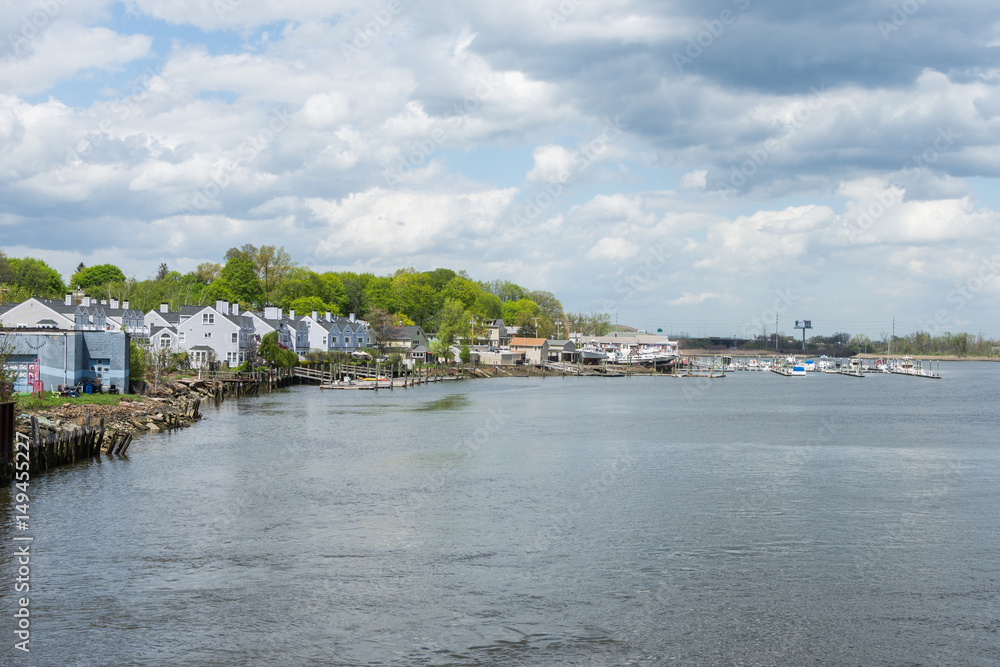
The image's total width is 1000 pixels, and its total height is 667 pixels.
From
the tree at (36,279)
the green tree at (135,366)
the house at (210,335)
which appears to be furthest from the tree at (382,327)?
the green tree at (135,366)

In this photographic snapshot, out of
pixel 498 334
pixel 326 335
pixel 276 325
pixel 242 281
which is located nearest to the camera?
pixel 276 325

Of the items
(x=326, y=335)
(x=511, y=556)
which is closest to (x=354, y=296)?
(x=326, y=335)

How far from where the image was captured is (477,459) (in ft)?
130

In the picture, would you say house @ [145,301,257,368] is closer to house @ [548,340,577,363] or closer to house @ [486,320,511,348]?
house @ [486,320,511,348]

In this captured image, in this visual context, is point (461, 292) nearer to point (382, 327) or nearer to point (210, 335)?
point (382, 327)

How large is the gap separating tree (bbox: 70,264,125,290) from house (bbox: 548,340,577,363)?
86.5 metres

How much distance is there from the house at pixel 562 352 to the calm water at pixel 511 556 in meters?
134

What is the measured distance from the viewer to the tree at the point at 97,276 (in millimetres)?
148375

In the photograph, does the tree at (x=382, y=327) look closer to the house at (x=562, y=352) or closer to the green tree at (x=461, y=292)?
the green tree at (x=461, y=292)

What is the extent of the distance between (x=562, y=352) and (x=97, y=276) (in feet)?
306

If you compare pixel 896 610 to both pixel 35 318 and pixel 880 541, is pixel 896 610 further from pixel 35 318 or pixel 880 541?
pixel 35 318

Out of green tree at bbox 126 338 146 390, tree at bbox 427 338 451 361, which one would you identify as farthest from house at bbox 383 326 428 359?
green tree at bbox 126 338 146 390

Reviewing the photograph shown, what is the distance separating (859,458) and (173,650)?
117ft

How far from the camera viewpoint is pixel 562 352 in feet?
589
